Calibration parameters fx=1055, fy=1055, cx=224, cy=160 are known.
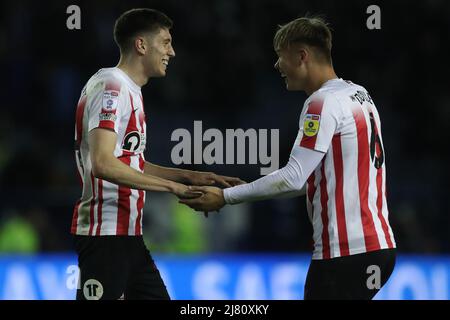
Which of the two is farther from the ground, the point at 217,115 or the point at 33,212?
the point at 217,115

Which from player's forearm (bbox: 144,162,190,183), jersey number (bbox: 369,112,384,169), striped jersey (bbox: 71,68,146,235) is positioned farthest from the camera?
player's forearm (bbox: 144,162,190,183)

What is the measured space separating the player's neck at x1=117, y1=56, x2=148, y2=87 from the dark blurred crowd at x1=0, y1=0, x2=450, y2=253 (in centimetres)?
465

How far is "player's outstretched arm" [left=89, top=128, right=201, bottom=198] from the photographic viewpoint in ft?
17.4

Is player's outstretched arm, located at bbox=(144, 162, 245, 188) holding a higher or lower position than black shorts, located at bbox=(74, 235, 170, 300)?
higher

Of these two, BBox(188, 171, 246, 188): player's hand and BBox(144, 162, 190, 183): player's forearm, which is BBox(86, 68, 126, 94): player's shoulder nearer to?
BBox(144, 162, 190, 183): player's forearm

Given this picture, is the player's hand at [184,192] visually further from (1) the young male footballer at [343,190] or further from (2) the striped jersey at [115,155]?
(1) the young male footballer at [343,190]

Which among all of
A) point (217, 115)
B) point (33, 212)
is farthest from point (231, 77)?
point (33, 212)

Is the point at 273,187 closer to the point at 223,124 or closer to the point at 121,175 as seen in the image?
the point at 121,175

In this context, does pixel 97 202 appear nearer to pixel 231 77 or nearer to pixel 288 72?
pixel 288 72

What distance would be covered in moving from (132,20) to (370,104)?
4.62 ft

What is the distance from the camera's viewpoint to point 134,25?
19.0 feet

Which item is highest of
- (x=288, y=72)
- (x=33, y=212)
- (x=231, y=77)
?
(x=231, y=77)

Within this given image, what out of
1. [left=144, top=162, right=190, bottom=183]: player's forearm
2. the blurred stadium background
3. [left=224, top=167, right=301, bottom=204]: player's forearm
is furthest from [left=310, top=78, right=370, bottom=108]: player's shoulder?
the blurred stadium background
